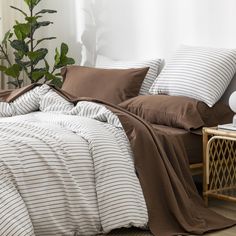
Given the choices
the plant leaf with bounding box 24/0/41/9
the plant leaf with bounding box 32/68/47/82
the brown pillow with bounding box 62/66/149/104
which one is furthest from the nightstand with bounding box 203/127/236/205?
the plant leaf with bounding box 24/0/41/9

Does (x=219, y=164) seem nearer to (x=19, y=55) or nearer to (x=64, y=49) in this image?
(x=64, y=49)

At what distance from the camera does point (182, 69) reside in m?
4.54

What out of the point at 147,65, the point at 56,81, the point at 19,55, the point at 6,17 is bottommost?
the point at 56,81

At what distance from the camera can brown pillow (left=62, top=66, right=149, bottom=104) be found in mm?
4773

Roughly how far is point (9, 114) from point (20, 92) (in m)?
0.17

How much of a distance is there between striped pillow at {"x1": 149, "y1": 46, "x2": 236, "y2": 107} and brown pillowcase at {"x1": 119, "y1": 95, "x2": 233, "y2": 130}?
0.08m

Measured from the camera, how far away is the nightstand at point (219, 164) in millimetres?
4000

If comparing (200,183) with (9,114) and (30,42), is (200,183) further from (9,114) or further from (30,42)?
(30,42)

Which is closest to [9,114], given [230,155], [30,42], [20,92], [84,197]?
[20,92]

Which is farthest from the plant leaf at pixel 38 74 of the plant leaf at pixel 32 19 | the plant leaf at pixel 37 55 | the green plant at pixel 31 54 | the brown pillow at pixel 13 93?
the brown pillow at pixel 13 93

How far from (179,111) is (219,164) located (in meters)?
Result: 0.42

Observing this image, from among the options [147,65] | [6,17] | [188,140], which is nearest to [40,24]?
[6,17]

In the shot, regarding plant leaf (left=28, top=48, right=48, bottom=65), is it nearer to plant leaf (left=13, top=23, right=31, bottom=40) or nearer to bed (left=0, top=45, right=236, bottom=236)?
plant leaf (left=13, top=23, right=31, bottom=40)

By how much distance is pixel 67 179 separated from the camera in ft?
11.4
